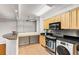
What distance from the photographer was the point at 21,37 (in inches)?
255

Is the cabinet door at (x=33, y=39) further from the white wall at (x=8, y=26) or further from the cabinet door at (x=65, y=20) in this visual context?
the cabinet door at (x=65, y=20)

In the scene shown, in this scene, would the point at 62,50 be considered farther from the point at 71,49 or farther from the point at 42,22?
the point at 42,22

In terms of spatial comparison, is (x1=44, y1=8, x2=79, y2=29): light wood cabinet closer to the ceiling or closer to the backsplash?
the backsplash

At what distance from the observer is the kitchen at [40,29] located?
2760 millimetres

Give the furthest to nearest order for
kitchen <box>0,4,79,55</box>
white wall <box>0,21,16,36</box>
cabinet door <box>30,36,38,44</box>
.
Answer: white wall <box>0,21,16,36</box> < cabinet door <box>30,36,38,44</box> < kitchen <box>0,4,79,55</box>

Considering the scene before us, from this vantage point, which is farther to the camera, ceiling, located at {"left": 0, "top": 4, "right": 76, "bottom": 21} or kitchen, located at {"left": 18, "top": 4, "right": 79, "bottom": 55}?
ceiling, located at {"left": 0, "top": 4, "right": 76, "bottom": 21}

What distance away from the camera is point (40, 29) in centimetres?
581

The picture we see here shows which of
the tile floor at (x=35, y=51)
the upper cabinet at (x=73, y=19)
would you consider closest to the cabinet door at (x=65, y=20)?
the upper cabinet at (x=73, y=19)

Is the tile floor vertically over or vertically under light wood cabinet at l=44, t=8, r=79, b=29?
under

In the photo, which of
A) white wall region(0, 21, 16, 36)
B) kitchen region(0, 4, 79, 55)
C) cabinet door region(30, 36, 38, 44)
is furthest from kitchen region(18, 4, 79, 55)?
white wall region(0, 21, 16, 36)

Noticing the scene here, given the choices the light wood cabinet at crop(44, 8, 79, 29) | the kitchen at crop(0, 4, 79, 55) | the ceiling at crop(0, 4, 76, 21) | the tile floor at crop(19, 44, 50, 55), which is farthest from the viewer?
the tile floor at crop(19, 44, 50, 55)

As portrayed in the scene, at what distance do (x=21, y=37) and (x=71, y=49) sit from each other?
4173 millimetres

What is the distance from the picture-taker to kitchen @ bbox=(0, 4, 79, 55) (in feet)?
9.05

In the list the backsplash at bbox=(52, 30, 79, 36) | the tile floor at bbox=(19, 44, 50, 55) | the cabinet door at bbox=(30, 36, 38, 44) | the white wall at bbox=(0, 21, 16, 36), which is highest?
the white wall at bbox=(0, 21, 16, 36)
